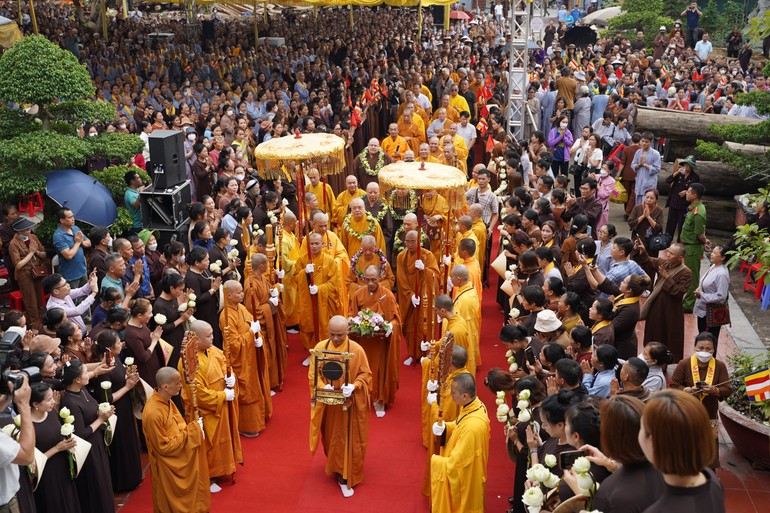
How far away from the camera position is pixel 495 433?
9.04 m

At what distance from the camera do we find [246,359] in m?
8.80

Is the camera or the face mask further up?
the camera

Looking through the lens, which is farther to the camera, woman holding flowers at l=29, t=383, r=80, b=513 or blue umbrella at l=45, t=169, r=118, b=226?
blue umbrella at l=45, t=169, r=118, b=226

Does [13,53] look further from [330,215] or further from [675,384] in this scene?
[675,384]

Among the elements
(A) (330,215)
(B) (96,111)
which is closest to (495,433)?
(A) (330,215)

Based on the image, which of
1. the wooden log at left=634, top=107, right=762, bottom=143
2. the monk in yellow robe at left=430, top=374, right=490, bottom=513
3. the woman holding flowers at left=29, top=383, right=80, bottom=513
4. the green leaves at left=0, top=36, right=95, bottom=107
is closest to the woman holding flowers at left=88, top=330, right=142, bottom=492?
the woman holding flowers at left=29, top=383, right=80, bottom=513

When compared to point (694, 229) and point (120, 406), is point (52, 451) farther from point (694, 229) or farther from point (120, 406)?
point (694, 229)

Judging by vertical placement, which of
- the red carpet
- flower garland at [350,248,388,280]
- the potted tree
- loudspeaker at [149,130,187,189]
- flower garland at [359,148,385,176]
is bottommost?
the red carpet

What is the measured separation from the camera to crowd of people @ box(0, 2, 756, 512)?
20.0 feet

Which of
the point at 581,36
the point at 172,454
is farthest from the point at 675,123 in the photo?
the point at 581,36

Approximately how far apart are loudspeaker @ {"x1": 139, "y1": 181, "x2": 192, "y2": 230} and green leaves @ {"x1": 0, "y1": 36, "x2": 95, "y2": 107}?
1698 millimetres

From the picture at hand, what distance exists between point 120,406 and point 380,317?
3.03 m

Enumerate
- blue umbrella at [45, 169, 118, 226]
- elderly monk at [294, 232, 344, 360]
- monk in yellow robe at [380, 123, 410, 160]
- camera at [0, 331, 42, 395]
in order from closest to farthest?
camera at [0, 331, 42, 395] → blue umbrella at [45, 169, 118, 226] → elderly monk at [294, 232, 344, 360] → monk in yellow robe at [380, 123, 410, 160]

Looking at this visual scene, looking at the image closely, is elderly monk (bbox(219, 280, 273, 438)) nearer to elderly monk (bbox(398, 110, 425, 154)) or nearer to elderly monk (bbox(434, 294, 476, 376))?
elderly monk (bbox(434, 294, 476, 376))
